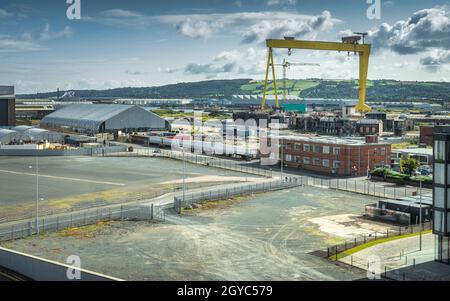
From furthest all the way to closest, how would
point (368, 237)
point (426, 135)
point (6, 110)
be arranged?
point (6, 110)
point (426, 135)
point (368, 237)

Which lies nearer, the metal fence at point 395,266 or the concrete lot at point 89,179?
the metal fence at point 395,266

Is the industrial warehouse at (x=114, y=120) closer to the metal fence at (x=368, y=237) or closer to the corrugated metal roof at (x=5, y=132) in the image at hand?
the corrugated metal roof at (x=5, y=132)

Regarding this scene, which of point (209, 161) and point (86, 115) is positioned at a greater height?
point (86, 115)

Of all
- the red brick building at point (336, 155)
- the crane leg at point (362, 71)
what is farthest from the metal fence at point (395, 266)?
the crane leg at point (362, 71)

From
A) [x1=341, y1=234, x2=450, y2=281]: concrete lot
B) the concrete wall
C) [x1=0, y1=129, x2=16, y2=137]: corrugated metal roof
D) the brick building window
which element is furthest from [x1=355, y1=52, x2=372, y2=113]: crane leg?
the concrete wall

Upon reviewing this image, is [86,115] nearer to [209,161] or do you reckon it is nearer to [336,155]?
[209,161]

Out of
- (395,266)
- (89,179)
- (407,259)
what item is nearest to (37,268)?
(395,266)

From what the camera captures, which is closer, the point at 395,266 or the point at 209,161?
the point at 395,266
